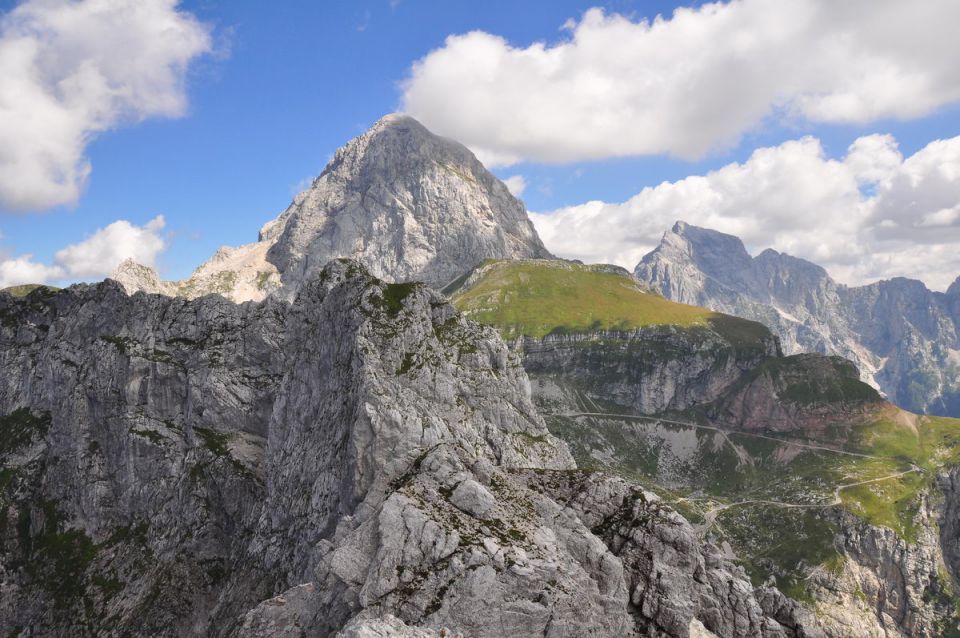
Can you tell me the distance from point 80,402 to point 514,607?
126291 mm

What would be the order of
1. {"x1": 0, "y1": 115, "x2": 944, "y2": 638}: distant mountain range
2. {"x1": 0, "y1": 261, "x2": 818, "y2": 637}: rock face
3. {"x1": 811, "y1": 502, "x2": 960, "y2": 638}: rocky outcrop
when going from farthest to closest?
1. {"x1": 811, "y1": 502, "x2": 960, "y2": 638}: rocky outcrop
2. {"x1": 0, "y1": 115, "x2": 944, "y2": 638}: distant mountain range
3. {"x1": 0, "y1": 261, "x2": 818, "y2": 637}: rock face

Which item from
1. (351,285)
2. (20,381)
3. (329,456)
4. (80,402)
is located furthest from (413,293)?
(20,381)

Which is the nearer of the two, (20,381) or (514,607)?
(514,607)

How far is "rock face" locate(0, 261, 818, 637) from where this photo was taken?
37.6m

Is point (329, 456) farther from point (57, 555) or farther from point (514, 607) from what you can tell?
point (57, 555)

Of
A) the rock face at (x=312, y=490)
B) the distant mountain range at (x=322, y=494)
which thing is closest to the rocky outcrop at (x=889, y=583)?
the distant mountain range at (x=322, y=494)

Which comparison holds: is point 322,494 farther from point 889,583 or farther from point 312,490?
point 889,583

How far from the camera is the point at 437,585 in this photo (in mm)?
35094

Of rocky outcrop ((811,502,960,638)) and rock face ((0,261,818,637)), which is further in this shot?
rocky outcrop ((811,502,960,638))

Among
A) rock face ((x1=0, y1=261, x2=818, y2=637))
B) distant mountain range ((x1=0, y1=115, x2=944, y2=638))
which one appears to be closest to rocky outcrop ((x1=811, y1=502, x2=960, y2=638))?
distant mountain range ((x1=0, y1=115, x2=944, y2=638))

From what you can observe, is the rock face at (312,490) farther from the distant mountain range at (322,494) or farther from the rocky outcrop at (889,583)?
the rocky outcrop at (889,583)

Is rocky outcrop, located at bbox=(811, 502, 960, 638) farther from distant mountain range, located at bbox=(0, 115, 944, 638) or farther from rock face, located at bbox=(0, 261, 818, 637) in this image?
rock face, located at bbox=(0, 261, 818, 637)

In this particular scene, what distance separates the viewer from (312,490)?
8062 centimetres

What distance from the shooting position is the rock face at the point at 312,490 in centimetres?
3759
